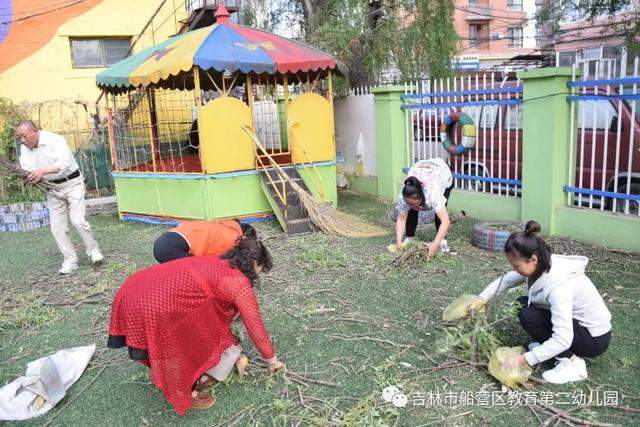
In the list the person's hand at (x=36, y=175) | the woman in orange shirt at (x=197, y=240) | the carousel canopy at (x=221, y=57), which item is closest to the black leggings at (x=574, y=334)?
the woman in orange shirt at (x=197, y=240)

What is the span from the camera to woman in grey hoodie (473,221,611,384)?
109 inches

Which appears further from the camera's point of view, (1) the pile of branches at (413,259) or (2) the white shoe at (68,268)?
(2) the white shoe at (68,268)

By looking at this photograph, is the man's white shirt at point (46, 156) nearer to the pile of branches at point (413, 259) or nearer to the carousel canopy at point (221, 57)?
the carousel canopy at point (221, 57)

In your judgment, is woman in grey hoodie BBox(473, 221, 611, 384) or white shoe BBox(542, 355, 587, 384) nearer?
woman in grey hoodie BBox(473, 221, 611, 384)

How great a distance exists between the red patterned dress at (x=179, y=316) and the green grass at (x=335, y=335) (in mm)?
373

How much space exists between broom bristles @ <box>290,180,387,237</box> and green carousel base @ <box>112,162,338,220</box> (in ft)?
3.05

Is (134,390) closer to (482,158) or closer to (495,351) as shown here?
(495,351)

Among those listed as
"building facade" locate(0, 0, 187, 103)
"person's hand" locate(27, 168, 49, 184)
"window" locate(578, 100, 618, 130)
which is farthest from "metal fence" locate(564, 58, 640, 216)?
"building facade" locate(0, 0, 187, 103)

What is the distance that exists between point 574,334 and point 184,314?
2.10 metres

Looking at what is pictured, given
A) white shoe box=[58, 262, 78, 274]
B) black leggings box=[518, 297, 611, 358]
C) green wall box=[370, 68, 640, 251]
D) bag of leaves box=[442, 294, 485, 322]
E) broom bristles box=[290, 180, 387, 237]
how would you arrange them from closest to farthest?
black leggings box=[518, 297, 611, 358] < bag of leaves box=[442, 294, 485, 322] < green wall box=[370, 68, 640, 251] < white shoe box=[58, 262, 78, 274] < broom bristles box=[290, 180, 387, 237]

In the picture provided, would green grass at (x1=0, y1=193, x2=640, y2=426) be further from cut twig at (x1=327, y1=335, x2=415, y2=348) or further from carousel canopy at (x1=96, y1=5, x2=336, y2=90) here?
carousel canopy at (x1=96, y1=5, x2=336, y2=90)

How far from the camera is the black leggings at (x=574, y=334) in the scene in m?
2.90

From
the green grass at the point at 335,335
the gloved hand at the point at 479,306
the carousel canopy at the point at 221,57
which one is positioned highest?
the carousel canopy at the point at 221,57

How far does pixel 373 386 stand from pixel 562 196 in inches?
147
